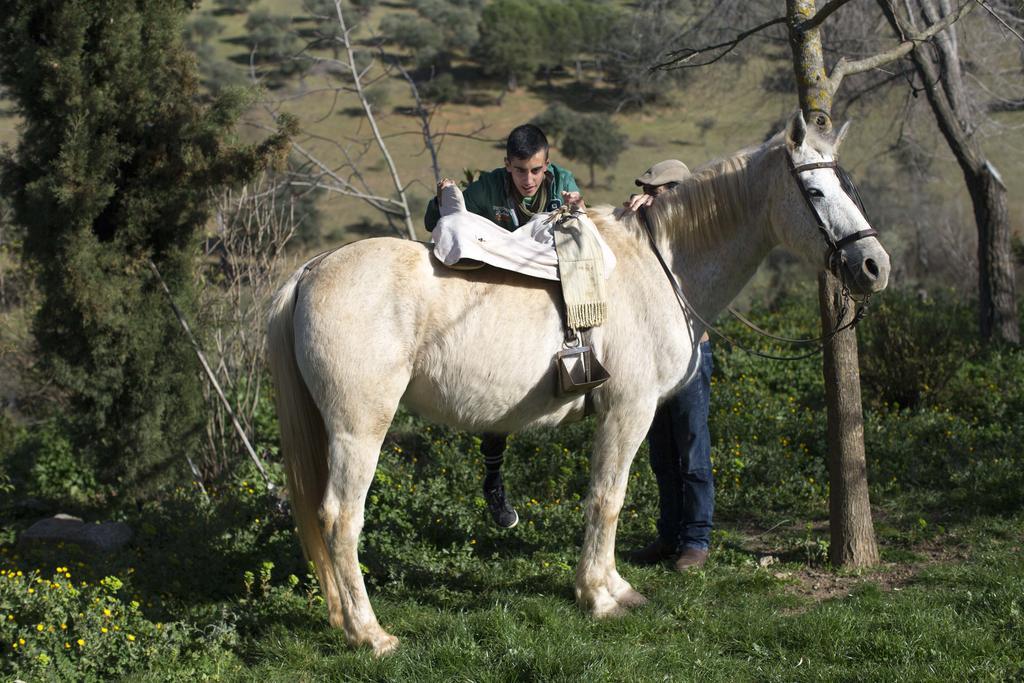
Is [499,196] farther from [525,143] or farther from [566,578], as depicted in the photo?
[566,578]

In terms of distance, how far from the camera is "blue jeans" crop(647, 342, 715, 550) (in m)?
5.35

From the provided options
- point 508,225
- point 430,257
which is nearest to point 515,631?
point 430,257

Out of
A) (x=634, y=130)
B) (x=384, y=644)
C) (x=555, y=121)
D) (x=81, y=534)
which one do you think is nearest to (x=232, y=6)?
(x=634, y=130)

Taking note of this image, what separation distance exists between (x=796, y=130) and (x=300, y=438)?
2906mm

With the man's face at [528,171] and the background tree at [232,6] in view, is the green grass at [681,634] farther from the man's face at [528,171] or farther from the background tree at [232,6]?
the background tree at [232,6]

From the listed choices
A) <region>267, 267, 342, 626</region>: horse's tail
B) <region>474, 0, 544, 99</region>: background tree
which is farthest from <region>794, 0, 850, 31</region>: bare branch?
<region>474, 0, 544, 99</region>: background tree

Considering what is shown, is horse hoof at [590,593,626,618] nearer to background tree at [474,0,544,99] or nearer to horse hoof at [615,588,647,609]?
horse hoof at [615,588,647,609]

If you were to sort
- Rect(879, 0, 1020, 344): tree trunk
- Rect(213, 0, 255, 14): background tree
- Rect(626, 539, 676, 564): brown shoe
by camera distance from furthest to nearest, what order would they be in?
Rect(213, 0, 255, 14): background tree
Rect(879, 0, 1020, 344): tree trunk
Rect(626, 539, 676, 564): brown shoe

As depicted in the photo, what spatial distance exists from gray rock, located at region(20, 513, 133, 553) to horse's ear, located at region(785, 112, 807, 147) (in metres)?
5.66

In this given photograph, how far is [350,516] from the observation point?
4.29m

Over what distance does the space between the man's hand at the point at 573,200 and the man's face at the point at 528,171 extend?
17 centimetres

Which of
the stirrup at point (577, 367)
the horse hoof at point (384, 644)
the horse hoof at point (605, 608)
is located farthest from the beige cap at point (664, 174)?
the horse hoof at point (384, 644)

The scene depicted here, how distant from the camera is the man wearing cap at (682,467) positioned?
17.5 feet

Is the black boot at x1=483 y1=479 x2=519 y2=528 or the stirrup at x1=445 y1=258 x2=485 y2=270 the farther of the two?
the black boot at x1=483 y1=479 x2=519 y2=528
